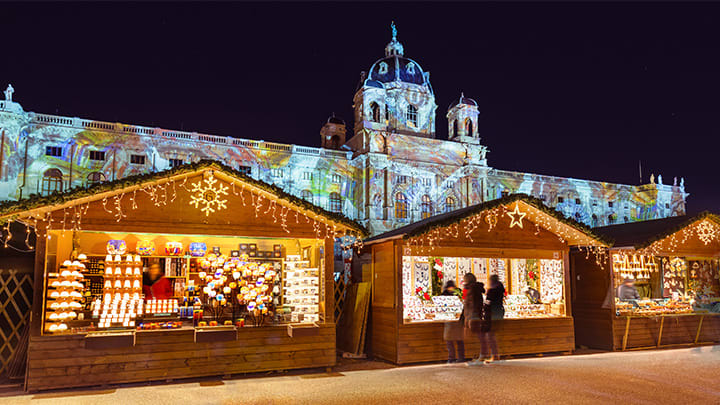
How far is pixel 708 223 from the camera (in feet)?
44.6

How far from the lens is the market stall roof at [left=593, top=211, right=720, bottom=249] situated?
1216cm

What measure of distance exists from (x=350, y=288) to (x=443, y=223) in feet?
9.49

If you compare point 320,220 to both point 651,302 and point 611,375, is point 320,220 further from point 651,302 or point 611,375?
point 651,302

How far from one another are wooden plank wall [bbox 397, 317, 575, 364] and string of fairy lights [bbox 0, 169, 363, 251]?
226cm

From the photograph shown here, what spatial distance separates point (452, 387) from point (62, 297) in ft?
20.5

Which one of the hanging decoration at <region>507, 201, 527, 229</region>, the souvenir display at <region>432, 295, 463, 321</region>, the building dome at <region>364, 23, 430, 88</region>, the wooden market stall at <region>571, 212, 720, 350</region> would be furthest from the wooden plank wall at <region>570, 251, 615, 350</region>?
the building dome at <region>364, 23, 430, 88</region>

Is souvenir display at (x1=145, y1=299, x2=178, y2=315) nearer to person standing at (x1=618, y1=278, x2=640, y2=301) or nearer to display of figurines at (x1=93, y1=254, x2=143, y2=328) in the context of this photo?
display of figurines at (x1=93, y1=254, x2=143, y2=328)

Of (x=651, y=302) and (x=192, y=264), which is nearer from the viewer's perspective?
(x=192, y=264)

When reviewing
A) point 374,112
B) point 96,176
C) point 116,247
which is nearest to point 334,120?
point 374,112

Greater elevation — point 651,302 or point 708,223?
point 708,223

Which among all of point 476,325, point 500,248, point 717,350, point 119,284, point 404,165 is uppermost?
point 404,165

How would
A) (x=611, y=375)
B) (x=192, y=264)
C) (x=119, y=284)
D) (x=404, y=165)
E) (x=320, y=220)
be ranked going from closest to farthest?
(x=611, y=375), (x=320, y=220), (x=119, y=284), (x=192, y=264), (x=404, y=165)

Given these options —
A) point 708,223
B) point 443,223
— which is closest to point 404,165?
point 708,223

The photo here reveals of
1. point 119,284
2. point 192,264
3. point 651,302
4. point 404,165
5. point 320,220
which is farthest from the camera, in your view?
point 404,165
